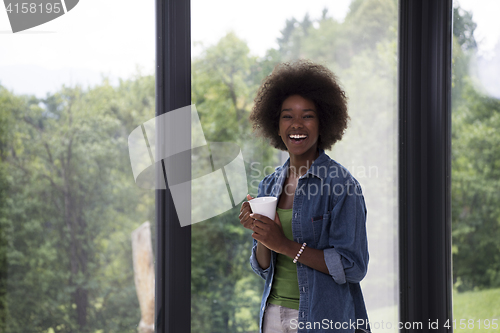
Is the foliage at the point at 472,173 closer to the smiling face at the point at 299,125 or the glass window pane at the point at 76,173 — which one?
the smiling face at the point at 299,125

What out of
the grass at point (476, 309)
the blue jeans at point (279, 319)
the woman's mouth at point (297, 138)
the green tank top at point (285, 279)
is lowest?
the grass at point (476, 309)

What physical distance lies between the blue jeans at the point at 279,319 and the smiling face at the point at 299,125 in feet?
1.68

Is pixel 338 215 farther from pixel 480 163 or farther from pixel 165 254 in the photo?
pixel 480 163

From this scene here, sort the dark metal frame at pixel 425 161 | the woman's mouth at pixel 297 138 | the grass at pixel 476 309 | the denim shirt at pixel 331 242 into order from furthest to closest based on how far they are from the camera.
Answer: the dark metal frame at pixel 425 161 → the grass at pixel 476 309 → the woman's mouth at pixel 297 138 → the denim shirt at pixel 331 242

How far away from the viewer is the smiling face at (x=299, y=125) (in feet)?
4.39

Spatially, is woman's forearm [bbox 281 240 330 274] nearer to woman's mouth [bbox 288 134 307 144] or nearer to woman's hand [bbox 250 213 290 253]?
woman's hand [bbox 250 213 290 253]

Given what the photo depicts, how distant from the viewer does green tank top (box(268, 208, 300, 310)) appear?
4.20 ft

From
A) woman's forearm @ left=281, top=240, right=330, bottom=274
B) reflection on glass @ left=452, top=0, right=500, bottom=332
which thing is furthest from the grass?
woman's forearm @ left=281, top=240, right=330, bottom=274

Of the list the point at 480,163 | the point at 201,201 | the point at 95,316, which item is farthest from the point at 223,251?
the point at 480,163

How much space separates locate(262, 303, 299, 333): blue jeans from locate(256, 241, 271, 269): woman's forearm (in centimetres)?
14

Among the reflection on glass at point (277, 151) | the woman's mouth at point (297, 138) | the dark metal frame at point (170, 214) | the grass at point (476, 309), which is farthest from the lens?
the grass at point (476, 309)

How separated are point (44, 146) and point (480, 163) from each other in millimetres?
1823

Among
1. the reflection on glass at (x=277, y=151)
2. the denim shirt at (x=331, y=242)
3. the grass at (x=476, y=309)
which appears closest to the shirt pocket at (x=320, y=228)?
the denim shirt at (x=331, y=242)

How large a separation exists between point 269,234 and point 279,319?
0.95 ft
